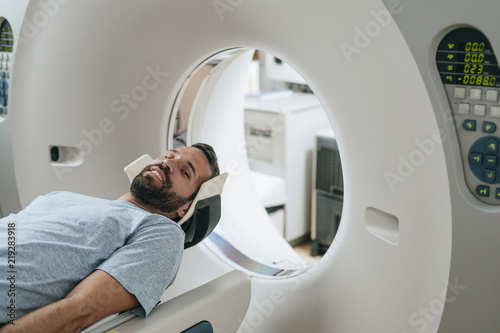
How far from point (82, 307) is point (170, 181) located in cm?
49

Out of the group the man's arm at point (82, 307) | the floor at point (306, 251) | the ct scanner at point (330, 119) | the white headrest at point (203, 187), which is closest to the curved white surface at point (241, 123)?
the ct scanner at point (330, 119)

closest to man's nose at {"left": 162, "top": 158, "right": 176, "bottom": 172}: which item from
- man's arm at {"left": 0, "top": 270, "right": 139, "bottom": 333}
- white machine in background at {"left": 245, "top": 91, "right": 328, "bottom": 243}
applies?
man's arm at {"left": 0, "top": 270, "right": 139, "bottom": 333}

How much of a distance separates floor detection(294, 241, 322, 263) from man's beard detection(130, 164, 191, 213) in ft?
5.08

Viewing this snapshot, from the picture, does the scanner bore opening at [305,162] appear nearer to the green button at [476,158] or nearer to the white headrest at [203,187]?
the white headrest at [203,187]

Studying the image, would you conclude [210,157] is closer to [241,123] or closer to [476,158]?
[241,123]

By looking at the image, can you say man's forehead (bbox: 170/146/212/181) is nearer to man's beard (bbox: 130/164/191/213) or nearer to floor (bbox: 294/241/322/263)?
man's beard (bbox: 130/164/191/213)

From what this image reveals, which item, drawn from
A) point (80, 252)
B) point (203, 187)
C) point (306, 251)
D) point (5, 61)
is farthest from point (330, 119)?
point (306, 251)

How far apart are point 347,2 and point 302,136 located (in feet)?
6.08

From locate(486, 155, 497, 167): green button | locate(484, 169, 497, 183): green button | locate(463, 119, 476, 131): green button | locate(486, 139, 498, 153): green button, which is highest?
locate(463, 119, 476, 131): green button

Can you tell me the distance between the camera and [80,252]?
1.23 meters

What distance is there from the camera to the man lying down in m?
1.11

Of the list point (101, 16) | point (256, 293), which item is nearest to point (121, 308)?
point (256, 293)

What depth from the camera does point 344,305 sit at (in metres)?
1.29

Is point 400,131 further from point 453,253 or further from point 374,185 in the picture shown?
point 453,253
